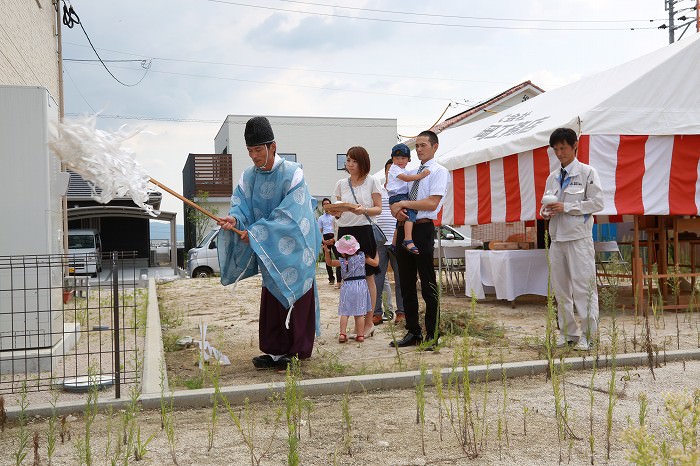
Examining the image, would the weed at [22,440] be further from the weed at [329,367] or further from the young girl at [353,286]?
the young girl at [353,286]

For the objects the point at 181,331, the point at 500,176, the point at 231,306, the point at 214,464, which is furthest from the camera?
the point at 231,306

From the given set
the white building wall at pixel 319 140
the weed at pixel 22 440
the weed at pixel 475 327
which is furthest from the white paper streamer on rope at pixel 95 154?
the white building wall at pixel 319 140

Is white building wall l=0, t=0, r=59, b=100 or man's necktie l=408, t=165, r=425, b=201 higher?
white building wall l=0, t=0, r=59, b=100

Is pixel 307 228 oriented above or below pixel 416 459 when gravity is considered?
above

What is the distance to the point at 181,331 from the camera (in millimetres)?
7168

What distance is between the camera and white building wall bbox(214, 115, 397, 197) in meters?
30.1

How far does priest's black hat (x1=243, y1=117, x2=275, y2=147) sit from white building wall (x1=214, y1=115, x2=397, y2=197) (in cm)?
2538

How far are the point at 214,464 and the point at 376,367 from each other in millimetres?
2045

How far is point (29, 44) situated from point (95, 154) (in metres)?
6.98

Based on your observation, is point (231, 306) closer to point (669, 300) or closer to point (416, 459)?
point (669, 300)

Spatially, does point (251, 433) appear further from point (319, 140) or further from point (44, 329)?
point (319, 140)

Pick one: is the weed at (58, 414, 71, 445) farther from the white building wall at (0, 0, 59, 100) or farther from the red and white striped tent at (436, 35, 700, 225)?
the red and white striped tent at (436, 35, 700, 225)

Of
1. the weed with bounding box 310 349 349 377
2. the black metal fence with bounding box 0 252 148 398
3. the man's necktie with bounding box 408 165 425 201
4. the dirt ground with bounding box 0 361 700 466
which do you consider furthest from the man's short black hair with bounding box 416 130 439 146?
the black metal fence with bounding box 0 252 148 398

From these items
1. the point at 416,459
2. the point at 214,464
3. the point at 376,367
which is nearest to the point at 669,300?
the point at 376,367
